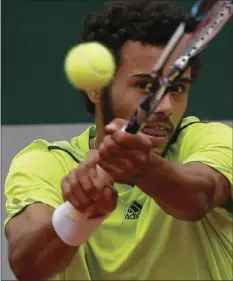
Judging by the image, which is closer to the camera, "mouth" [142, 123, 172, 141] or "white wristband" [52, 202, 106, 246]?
"white wristband" [52, 202, 106, 246]

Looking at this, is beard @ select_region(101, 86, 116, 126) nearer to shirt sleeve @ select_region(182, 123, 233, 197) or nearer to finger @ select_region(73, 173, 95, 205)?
shirt sleeve @ select_region(182, 123, 233, 197)

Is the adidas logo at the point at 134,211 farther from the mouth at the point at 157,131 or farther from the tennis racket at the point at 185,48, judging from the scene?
the tennis racket at the point at 185,48

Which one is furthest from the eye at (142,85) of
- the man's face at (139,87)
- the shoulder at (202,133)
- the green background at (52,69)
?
the green background at (52,69)

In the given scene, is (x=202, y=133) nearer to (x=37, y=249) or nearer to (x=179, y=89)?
(x=179, y=89)

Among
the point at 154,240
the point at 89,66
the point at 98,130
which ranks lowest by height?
the point at 154,240

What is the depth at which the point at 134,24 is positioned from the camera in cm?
149

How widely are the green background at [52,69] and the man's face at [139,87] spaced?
2.42ft

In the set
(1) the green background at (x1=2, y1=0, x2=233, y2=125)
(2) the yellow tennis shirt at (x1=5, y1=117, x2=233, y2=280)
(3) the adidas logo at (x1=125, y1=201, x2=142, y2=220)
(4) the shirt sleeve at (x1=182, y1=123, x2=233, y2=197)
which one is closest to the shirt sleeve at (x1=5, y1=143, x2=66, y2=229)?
(2) the yellow tennis shirt at (x1=5, y1=117, x2=233, y2=280)

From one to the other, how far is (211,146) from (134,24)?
0.28 metres

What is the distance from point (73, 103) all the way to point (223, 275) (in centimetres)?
95

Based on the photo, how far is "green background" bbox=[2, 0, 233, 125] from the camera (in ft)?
7.25

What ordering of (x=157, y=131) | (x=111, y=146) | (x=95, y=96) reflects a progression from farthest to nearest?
(x=95, y=96)
(x=157, y=131)
(x=111, y=146)

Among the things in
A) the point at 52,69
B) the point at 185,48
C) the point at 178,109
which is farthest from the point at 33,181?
the point at 52,69

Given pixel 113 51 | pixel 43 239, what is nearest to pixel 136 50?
pixel 113 51
